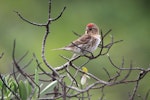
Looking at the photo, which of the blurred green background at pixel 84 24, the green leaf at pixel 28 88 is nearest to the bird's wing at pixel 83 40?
the green leaf at pixel 28 88

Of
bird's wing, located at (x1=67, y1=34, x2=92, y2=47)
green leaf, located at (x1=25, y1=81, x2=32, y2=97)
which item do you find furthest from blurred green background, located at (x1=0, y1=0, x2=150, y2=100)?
green leaf, located at (x1=25, y1=81, x2=32, y2=97)

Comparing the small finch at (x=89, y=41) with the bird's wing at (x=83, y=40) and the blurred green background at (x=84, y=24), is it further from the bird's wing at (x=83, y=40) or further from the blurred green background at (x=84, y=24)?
the blurred green background at (x=84, y=24)

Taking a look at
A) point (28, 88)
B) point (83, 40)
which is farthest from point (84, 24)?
point (28, 88)

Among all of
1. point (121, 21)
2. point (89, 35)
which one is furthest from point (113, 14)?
point (89, 35)

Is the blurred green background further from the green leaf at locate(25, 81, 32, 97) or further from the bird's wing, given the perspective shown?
the green leaf at locate(25, 81, 32, 97)

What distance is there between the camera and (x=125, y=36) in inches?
487

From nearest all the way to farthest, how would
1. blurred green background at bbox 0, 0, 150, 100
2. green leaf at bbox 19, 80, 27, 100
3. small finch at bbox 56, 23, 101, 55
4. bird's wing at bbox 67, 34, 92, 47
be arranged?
green leaf at bbox 19, 80, 27, 100, small finch at bbox 56, 23, 101, 55, bird's wing at bbox 67, 34, 92, 47, blurred green background at bbox 0, 0, 150, 100

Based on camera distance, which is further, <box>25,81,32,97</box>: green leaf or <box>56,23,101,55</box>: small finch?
<box>56,23,101,55</box>: small finch

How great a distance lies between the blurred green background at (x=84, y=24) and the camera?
36.4 feet

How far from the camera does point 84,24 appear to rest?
12.3 m

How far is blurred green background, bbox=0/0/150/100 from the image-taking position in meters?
11.1

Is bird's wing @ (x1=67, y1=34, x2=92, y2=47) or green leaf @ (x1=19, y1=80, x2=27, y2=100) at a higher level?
bird's wing @ (x1=67, y1=34, x2=92, y2=47)

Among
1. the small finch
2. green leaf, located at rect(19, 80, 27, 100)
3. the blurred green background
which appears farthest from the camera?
the blurred green background

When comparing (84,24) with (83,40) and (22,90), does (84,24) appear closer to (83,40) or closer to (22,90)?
(83,40)
